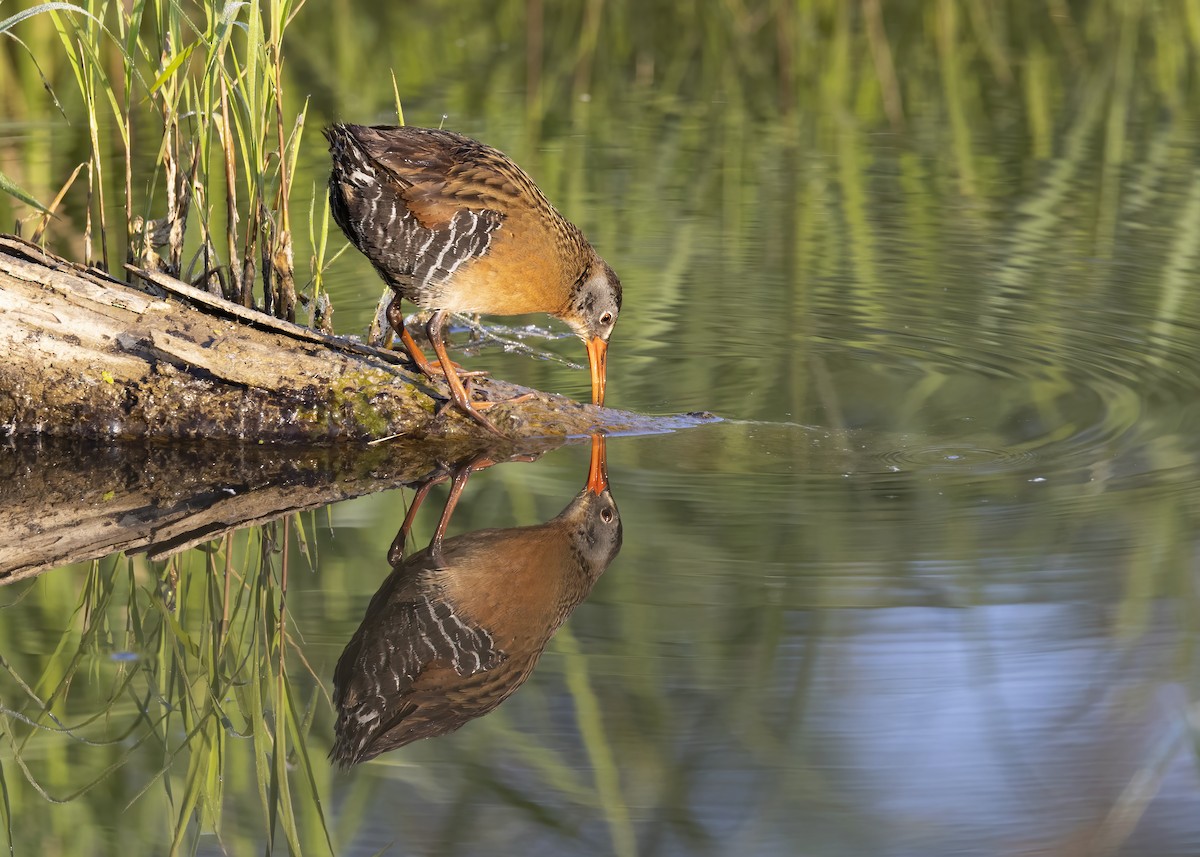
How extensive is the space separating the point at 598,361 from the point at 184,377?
1.34m

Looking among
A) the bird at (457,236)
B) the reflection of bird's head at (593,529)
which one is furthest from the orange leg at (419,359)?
the reflection of bird's head at (593,529)

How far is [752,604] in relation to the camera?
3.65 meters

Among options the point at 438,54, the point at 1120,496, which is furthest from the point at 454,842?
the point at 438,54

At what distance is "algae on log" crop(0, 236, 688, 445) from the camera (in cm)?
477

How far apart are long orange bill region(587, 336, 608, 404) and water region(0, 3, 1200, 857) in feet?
0.24

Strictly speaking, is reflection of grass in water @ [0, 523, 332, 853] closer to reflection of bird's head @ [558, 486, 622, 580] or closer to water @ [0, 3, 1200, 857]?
water @ [0, 3, 1200, 857]

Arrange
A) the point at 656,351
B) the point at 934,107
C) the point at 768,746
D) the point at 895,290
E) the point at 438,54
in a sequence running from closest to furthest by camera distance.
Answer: the point at 768,746 < the point at 656,351 < the point at 895,290 < the point at 934,107 < the point at 438,54

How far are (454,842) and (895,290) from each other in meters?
3.91


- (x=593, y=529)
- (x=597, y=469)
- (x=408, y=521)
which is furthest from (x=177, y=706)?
(x=597, y=469)

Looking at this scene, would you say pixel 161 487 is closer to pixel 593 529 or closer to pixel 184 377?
pixel 184 377

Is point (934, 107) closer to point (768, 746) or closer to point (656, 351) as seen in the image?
point (656, 351)

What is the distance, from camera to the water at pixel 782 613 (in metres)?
2.86

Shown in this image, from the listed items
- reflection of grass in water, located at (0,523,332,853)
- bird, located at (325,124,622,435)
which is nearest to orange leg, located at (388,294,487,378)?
bird, located at (325,124,622,435)

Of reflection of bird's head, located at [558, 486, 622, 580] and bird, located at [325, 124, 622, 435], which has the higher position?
bird, located at [325, 124, 622, 435]
